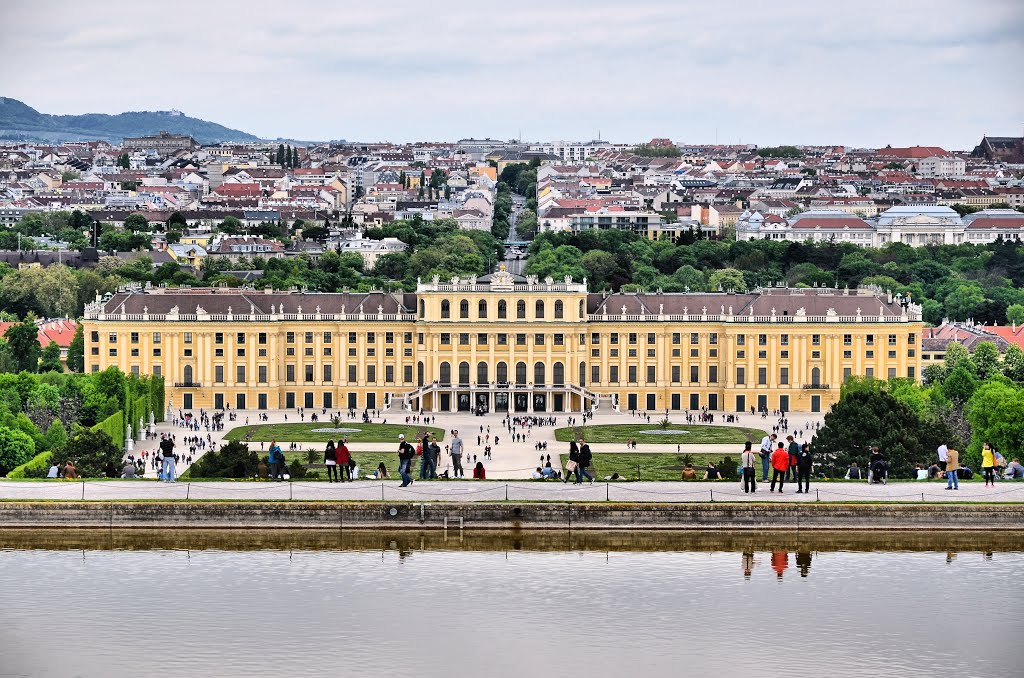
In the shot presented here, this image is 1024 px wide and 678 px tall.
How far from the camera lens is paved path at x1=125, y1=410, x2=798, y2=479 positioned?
2571 inches

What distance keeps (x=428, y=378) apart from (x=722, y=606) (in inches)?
1875

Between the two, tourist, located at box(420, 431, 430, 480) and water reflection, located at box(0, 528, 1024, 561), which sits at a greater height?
tourist, located at box(420, 431, 430, 480)

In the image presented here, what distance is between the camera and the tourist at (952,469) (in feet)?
154

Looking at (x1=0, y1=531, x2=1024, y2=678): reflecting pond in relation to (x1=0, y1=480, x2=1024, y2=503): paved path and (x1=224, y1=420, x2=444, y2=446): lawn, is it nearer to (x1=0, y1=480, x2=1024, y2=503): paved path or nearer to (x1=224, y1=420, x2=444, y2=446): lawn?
(x1=0, y1=480, x2=1024, y2=503): paved path

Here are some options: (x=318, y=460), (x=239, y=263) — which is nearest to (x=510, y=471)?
(x=318, y=460)

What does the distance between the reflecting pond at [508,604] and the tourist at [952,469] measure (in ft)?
8.60

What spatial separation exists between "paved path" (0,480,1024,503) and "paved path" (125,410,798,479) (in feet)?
37.8

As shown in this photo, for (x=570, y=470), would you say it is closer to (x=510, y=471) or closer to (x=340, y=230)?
(x=510, y=471)

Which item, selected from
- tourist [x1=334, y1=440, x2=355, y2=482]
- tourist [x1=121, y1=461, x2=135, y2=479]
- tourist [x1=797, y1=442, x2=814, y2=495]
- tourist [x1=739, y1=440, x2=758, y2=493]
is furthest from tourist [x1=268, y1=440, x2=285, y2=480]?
tourist [x1=797, y1=442, x2=814, y2=495]

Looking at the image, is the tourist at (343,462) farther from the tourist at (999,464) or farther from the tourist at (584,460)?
the tourist at (999,464)

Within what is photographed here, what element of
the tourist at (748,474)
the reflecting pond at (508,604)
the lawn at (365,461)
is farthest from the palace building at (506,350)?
the reflecting pond at (508,604)

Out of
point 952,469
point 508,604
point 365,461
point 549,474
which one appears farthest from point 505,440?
point 508,604

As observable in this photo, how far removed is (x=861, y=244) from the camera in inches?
6624

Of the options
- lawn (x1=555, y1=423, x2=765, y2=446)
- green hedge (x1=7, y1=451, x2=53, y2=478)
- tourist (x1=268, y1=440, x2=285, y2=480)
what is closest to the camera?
tourist (x1=268, y1=440, x2=285, y2=480)
